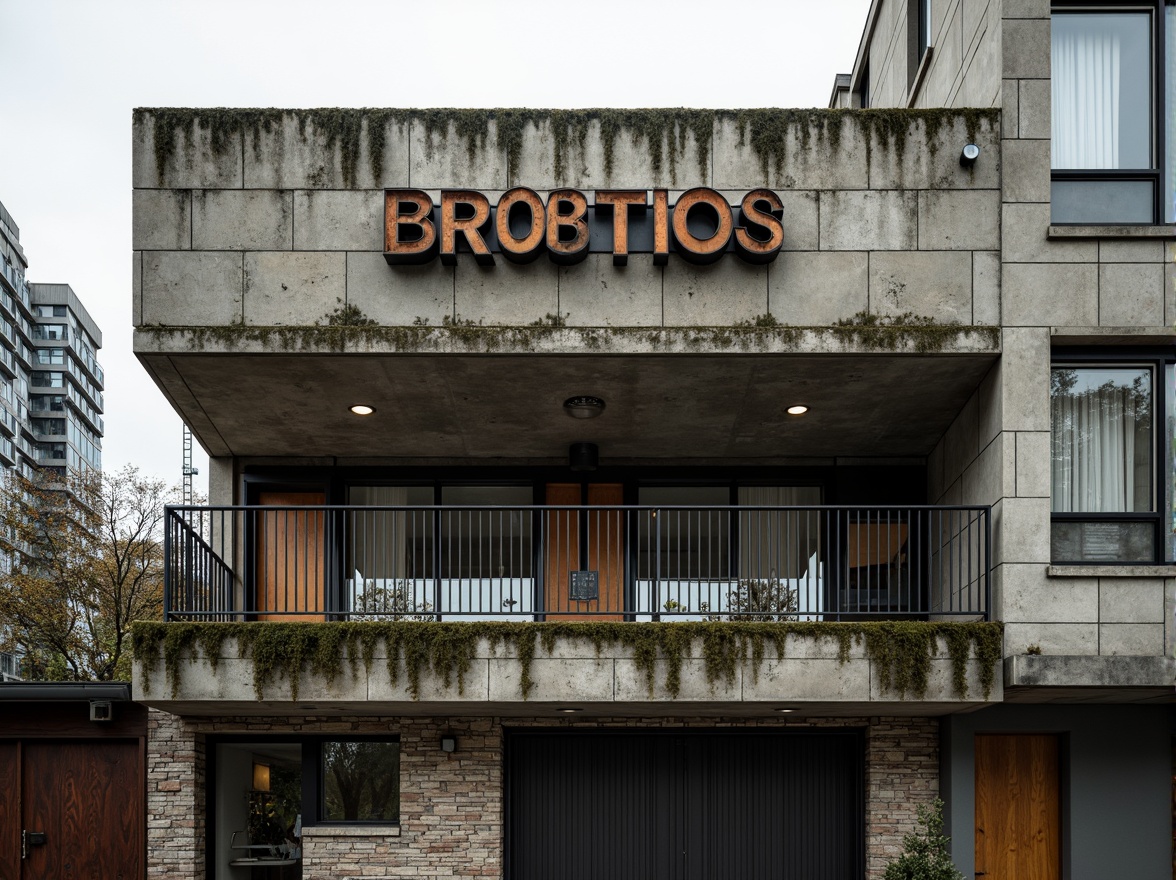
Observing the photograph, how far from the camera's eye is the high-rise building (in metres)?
96.5

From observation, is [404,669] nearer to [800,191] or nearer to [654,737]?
[654,737]

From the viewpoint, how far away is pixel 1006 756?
11.3 m

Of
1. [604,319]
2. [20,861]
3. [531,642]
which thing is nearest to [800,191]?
[604,319]

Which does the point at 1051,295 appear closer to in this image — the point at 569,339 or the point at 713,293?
the point at 713,293

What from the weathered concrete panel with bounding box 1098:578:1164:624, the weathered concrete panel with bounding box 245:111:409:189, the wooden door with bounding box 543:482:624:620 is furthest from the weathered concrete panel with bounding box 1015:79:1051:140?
the wooden door with bounding box 543:482:624:620

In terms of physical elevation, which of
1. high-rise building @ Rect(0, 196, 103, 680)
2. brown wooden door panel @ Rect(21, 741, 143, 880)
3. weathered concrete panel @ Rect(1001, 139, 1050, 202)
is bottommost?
brown wooden door panel @ Rect(21, 741, 143, 880)

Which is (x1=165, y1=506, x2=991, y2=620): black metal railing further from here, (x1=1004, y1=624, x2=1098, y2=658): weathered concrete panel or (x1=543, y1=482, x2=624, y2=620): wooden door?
(x1=1004, y1=624, x2=1098, y2=658): weathered concrete panel

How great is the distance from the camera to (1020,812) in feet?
36.6

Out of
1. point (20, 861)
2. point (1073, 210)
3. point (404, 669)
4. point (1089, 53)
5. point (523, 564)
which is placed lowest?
point (20, 861)

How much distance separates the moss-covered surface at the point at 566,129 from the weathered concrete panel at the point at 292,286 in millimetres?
847

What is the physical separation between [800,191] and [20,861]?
10927 millimetres

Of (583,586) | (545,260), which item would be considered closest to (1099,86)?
(545,260)

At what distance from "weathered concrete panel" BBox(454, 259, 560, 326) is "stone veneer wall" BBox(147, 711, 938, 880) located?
4.50 meters

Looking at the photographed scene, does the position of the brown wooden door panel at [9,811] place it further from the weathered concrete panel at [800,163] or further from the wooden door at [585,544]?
the weathered concrete panel at [800,163]
